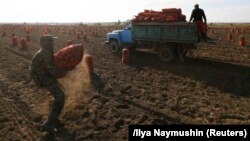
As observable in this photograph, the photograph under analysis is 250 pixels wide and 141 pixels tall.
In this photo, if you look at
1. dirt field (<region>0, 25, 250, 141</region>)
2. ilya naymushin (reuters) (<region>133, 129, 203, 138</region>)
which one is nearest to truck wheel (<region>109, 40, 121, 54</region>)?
dirt field (<region>0, 25, 250, 141</region>)

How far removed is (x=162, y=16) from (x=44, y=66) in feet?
31.3

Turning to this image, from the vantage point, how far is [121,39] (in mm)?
19328

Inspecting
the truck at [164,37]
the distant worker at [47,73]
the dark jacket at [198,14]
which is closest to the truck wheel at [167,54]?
the truck at [164,37]

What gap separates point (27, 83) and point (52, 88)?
5.39 m

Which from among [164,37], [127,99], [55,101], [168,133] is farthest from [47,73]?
[164,37]

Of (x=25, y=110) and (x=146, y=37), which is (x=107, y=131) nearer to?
(x=25, y=110)

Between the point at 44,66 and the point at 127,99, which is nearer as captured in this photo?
the point at 44,66

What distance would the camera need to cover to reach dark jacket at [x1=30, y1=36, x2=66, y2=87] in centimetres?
802

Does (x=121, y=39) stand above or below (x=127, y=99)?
above

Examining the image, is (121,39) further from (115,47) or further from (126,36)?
Answer: (115,47)

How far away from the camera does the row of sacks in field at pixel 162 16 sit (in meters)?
16.0

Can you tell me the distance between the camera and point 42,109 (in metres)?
9.86

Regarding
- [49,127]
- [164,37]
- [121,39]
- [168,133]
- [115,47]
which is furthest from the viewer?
[115,47]

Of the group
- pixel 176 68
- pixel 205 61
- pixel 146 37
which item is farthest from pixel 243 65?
pixel 146 37
